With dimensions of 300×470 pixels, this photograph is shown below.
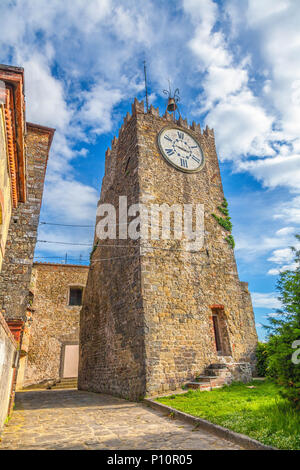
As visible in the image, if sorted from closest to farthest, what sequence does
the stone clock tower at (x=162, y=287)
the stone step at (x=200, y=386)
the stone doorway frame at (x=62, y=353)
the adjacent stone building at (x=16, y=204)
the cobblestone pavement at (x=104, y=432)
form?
the cobblestone pavement at (x=104, y=432)
the adjacent stone building at (x=16, y=204)
the stone step at (x=200, y=386)
the stone clock tower at (x=162, y=287)
the stone doorway frame at (x=62, y=353)

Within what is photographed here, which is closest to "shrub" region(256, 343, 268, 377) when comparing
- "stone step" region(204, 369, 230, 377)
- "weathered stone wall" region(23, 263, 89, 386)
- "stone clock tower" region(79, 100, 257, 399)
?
"stone clock tower" region(79, 100, 257, 399)

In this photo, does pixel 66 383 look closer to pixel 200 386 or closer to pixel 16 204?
pixel 200 386

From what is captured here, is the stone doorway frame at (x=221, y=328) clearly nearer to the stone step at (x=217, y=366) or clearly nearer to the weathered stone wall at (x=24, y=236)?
the stone step at (x=217, y=366)

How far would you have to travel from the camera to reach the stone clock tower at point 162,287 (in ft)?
27.5

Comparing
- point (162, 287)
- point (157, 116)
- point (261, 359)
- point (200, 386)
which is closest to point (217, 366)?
point (200, 386)

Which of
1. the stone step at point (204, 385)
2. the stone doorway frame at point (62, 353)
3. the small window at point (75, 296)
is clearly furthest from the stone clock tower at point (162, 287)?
the small window at point (75, 296)

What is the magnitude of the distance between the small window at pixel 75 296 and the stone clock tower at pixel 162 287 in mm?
4792

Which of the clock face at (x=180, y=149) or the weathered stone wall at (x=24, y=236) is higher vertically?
the clock face at (x=180, y=149)

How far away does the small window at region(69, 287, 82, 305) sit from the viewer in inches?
725

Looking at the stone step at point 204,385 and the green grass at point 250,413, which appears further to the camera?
the stone step at point 204,385

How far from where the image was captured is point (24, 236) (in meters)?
7.62

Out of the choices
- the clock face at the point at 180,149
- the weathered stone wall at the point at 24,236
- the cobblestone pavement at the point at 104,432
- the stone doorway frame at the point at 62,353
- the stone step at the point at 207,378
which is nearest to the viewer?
the cobblestone pavement at the point at 104,432

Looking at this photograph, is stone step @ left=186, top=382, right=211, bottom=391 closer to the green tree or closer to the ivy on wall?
the green tree
